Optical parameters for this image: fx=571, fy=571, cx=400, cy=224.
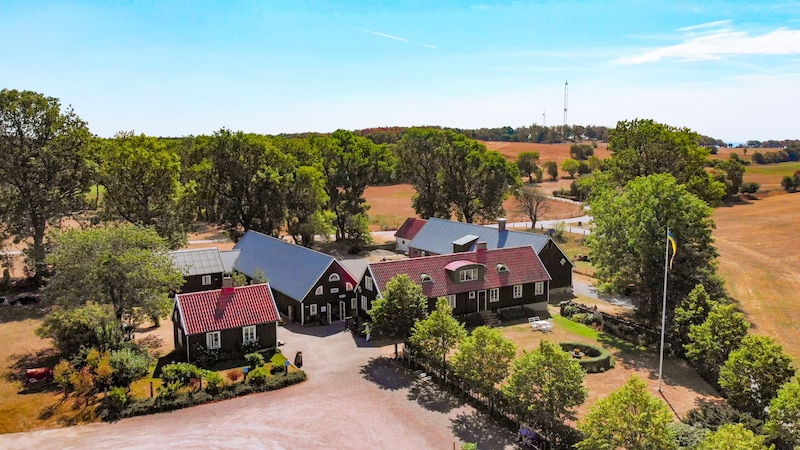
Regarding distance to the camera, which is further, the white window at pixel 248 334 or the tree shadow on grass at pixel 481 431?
the white window at pixel 248 334

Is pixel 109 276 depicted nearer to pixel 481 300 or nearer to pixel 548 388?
pixel 481 300

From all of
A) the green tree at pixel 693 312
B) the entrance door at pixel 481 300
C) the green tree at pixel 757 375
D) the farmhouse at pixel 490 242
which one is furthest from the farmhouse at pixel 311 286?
the green tree at pixel 757 375

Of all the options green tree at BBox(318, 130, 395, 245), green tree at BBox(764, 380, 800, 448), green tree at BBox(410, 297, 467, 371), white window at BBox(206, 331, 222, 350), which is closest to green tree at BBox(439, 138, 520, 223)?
green tree at BBox(318, 130, 395, 245)

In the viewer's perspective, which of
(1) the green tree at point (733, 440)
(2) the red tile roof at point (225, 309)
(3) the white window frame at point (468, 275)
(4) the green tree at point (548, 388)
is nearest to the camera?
(1) the green tree at point (733, 440)

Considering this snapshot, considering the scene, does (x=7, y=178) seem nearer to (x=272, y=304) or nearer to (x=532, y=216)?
(x=272, y=304)

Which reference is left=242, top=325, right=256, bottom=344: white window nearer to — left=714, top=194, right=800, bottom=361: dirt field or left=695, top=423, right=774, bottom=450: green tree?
left=695, top=423, right=774, bottom=450: green tree

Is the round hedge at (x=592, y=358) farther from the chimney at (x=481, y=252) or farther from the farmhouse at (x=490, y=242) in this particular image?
the farmhouse at (x=490, y=242)

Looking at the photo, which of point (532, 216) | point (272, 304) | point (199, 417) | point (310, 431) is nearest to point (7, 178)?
point (272, 304)
